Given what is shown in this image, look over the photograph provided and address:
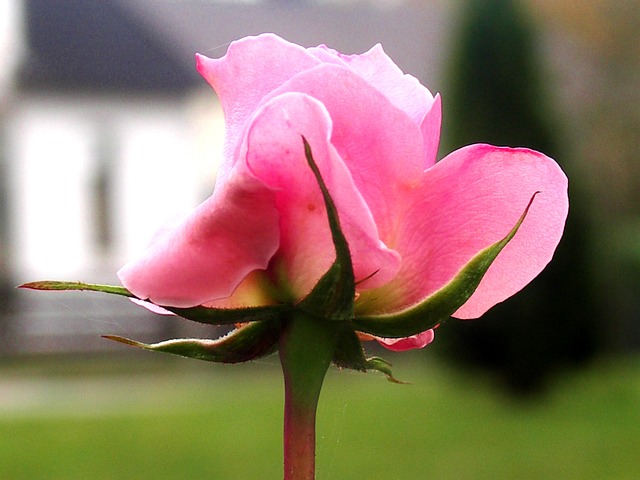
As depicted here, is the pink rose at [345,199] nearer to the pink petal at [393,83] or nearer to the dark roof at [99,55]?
the pink petal at [393,83]

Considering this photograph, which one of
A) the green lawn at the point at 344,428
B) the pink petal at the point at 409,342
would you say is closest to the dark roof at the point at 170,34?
the green lawn at the point at 344,428

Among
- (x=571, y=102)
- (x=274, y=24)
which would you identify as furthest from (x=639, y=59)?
(x=274, y=24)

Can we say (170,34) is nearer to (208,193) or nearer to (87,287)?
(208,193)

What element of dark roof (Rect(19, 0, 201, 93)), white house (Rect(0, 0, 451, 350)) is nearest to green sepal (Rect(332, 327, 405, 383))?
white house (Rect(0, 0, 451, 350))

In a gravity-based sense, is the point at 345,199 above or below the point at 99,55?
below

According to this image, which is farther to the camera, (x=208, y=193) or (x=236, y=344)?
(x=208, y=193)

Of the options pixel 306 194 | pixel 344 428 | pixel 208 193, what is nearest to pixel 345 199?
pixel 306 194
